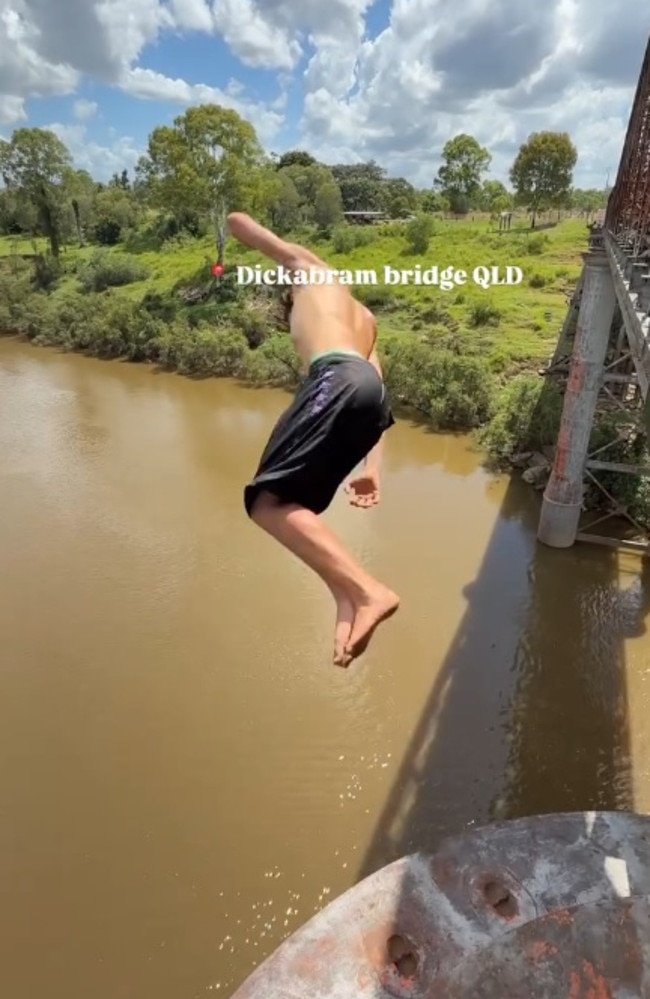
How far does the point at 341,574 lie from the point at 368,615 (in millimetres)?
142

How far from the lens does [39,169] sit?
25453 millimetres

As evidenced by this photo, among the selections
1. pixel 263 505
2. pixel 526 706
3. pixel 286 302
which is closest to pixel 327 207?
pixel 526 706

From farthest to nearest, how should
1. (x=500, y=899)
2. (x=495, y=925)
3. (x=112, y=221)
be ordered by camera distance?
(x=112, y=221)
(x=500, y=899)
(x=495, y=925)

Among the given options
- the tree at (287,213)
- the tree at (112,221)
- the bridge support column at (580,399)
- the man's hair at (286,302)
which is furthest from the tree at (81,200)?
the man's hair at (286,302)

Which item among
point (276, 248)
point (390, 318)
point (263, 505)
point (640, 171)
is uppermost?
point (640, 171)

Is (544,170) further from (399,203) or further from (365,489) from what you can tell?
(365,489)

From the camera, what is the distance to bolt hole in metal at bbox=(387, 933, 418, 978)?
132 inches

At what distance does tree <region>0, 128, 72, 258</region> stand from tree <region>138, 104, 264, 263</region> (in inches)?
297

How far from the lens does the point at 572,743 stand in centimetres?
605

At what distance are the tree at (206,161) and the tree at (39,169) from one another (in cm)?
755

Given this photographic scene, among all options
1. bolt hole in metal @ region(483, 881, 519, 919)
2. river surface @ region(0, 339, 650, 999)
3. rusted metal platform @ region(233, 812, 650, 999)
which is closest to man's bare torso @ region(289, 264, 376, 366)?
rusted metal platform @ region(233, 812, 650, 999)

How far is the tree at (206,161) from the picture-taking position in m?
19.3

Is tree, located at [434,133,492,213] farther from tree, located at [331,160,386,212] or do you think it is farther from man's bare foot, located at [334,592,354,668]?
man's bare foot, located at [334,592,354,668]

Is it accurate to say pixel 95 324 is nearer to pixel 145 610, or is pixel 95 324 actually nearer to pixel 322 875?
pixel 145 610
